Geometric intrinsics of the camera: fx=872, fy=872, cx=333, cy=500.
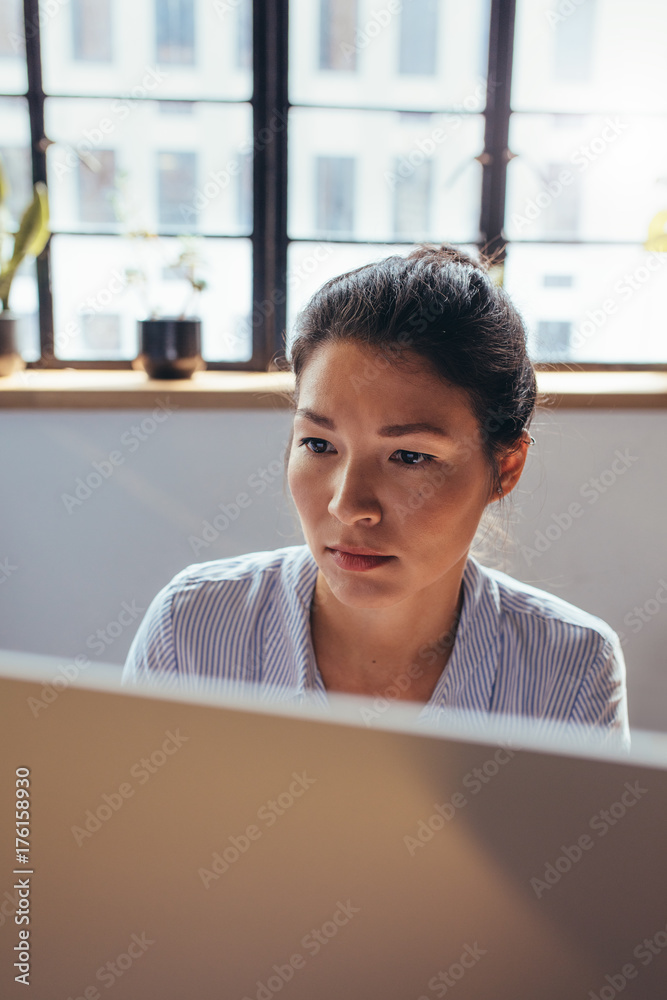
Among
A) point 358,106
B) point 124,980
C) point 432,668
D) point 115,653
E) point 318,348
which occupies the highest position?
point 358,106

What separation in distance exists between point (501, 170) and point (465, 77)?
0.94 ft

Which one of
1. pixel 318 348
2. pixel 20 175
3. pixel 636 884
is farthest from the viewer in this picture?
pixel 20 175

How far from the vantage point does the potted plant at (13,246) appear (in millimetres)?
2361

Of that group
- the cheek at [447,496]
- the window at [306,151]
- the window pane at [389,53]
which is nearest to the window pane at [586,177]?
the window at [306,151]

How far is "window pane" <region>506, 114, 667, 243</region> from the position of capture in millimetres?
2662

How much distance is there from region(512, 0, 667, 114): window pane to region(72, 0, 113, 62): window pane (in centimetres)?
118

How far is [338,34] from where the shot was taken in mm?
2525

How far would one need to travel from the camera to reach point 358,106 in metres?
2.59

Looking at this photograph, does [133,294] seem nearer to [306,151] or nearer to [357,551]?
[306,151]

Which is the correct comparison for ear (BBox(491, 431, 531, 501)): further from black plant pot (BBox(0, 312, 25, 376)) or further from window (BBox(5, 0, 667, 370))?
black plant pot (BBox(0, 312, 25, 376))

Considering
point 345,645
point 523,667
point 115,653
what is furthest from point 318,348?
point 115,653

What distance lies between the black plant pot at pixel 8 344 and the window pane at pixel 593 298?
1.50 m

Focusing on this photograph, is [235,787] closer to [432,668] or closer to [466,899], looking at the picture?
[466,899]

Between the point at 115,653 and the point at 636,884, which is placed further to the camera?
the point at 115,653
